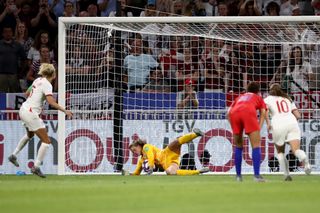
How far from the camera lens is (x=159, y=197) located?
48.3 ft

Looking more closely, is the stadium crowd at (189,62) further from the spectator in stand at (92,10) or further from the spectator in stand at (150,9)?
the spectator in stand at (92,10)

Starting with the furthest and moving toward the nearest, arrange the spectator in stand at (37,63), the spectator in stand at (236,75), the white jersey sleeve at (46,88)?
the spectator in stand at (37,63) → the spectator in stand at (236,75) → the white jersey sleeve at (46,88)

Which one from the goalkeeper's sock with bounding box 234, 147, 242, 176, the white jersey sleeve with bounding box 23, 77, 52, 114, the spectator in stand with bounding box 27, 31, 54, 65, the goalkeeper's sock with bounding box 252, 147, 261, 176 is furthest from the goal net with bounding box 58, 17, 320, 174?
the goalkeeper's sock with bounding box 252, 147, 261, 176

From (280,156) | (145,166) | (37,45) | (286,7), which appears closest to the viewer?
(280,156)

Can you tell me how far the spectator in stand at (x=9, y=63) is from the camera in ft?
88.9

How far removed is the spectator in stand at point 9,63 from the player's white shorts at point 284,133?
9110 millimetres

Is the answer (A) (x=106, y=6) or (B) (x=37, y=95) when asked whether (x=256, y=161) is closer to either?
(B) (x=37, y=95)

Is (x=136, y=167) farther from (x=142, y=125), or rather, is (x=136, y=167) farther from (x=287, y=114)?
(x=287, y=114)

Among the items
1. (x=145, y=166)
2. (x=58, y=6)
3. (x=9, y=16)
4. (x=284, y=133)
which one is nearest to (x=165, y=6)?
(x=58, y=6)

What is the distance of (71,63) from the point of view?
24547mm

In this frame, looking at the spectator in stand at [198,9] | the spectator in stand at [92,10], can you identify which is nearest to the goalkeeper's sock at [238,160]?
the spectator in stand at [198,9]

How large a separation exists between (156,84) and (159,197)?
10081 millimetres

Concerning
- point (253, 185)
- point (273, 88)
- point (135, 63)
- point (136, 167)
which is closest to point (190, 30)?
point (135, 63)

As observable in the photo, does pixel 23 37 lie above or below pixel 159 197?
above
